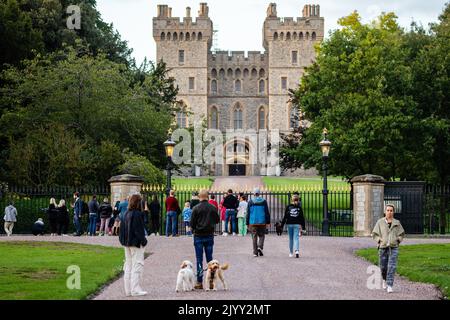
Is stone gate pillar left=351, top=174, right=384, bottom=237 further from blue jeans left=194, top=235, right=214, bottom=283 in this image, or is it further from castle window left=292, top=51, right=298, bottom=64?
castle window left=292, top=51, right=298, bottom=64

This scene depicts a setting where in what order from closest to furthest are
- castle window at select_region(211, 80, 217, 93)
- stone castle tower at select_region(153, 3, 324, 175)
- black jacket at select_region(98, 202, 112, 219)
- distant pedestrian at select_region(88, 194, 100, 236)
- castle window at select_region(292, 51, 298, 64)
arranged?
1. distant pedestrian at select_region(88, 194, 100, 236)
2. black jacket at select_region(98, 202, 112, 219)
3. stone castle tower at select_region(153, 3, 324, 175)
4. castle window at select_region(292, 51, 298, 64)
5. castle window at select_region(211, 80, 217, 93)

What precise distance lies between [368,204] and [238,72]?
57317mm

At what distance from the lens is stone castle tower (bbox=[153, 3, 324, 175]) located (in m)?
80.8

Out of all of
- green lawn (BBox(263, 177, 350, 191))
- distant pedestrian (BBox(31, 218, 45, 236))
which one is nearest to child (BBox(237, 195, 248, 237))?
distant pedestrian (BBox(31, 218, 45, 236))

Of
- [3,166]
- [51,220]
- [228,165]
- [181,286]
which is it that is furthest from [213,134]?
[181,286]

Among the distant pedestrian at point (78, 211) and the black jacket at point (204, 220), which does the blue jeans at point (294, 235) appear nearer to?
the black jacket at point (204, 220)

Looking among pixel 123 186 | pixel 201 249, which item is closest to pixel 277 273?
pixel 201 249

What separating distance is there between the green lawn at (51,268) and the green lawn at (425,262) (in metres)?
5.51

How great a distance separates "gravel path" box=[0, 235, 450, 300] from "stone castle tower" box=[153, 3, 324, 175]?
5746 centimetres

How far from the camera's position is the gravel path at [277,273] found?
12.8 meters

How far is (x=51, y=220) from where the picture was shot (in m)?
26.9

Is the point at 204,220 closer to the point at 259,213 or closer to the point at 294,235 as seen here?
the point at 259,213
